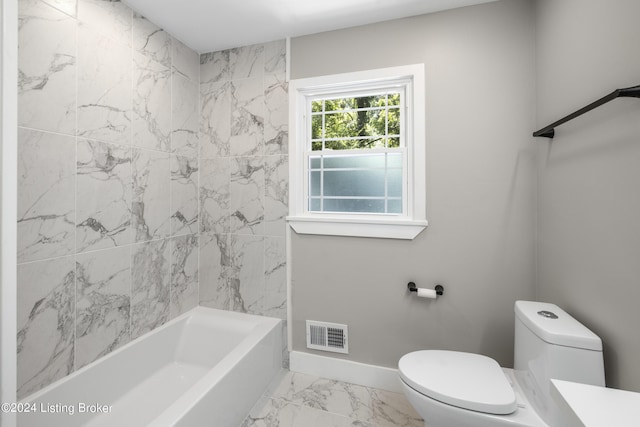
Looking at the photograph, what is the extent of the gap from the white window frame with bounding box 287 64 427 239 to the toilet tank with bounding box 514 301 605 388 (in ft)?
2.41

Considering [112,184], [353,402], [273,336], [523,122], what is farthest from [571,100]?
[112,184]

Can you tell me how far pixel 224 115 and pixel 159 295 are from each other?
138 centimetres

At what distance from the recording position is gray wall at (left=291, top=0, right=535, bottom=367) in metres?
1.66

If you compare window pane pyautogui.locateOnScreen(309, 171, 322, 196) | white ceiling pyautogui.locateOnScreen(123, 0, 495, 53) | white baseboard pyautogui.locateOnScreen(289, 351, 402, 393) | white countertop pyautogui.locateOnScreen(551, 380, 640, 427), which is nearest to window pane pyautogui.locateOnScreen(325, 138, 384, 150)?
window pane pyautogui.locateOnScreen(309, 171, 322, 196)

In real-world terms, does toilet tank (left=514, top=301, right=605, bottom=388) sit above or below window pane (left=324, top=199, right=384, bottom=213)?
below

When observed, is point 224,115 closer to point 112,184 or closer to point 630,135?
point 112,184

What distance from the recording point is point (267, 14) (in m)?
1.80

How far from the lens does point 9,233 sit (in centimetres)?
77

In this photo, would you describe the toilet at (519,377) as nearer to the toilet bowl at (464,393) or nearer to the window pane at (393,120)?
the toilet bowl at (464,393)

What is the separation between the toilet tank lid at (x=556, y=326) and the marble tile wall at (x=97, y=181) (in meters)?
1.74

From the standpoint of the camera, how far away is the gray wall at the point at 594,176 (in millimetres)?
961

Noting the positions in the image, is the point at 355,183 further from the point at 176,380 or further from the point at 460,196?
the point at 176,380

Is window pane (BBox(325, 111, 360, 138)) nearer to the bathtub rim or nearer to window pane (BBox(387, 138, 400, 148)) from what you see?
window pane (BBox(387, 138, 400, 148))

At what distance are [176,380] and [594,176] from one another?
245 centimetres
